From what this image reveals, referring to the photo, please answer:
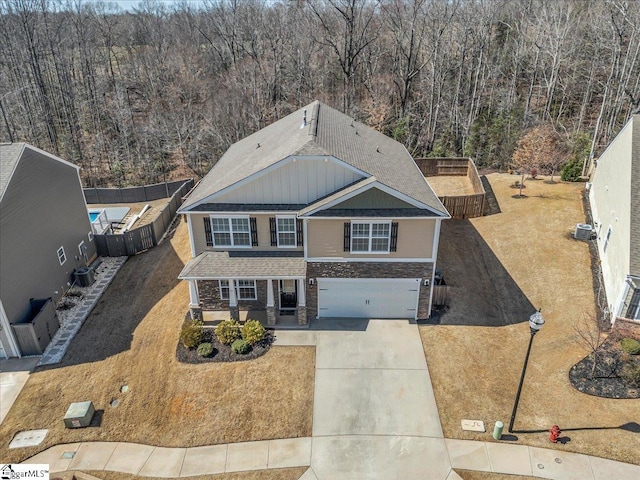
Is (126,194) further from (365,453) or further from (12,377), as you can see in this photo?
(365,453)

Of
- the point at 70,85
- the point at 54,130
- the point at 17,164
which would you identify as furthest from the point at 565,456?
the point at 70,85

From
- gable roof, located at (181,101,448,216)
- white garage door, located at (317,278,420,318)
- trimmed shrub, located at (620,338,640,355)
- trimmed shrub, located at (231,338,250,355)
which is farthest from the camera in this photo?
white garage door, located at (317,278,420,318)

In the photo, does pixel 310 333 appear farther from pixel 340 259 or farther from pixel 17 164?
pixel 17 164

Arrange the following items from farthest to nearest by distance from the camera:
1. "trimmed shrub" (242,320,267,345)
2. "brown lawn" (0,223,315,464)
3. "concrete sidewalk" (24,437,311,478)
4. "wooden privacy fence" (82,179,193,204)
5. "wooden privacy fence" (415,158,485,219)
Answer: "wooden privacy fence" (82,179,193,204)
"wooden privacy fence" (415,158,485,219)
"trimmed shrub" (242,320,267,345)
"brown lawn" (0,223,315,464)
"concrete sidewalk" (24,437,311,478)

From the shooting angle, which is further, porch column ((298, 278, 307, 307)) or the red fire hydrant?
porch column ((298, 278, 307, 307))

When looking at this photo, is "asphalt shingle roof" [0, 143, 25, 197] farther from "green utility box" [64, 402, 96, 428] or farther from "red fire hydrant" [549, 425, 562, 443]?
"red fire hydrant" [549, 425, 562, 443]

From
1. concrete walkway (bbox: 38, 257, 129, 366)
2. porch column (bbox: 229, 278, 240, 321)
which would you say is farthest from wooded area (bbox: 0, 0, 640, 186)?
porch column (bbox: 229, 278, 240, 321)
